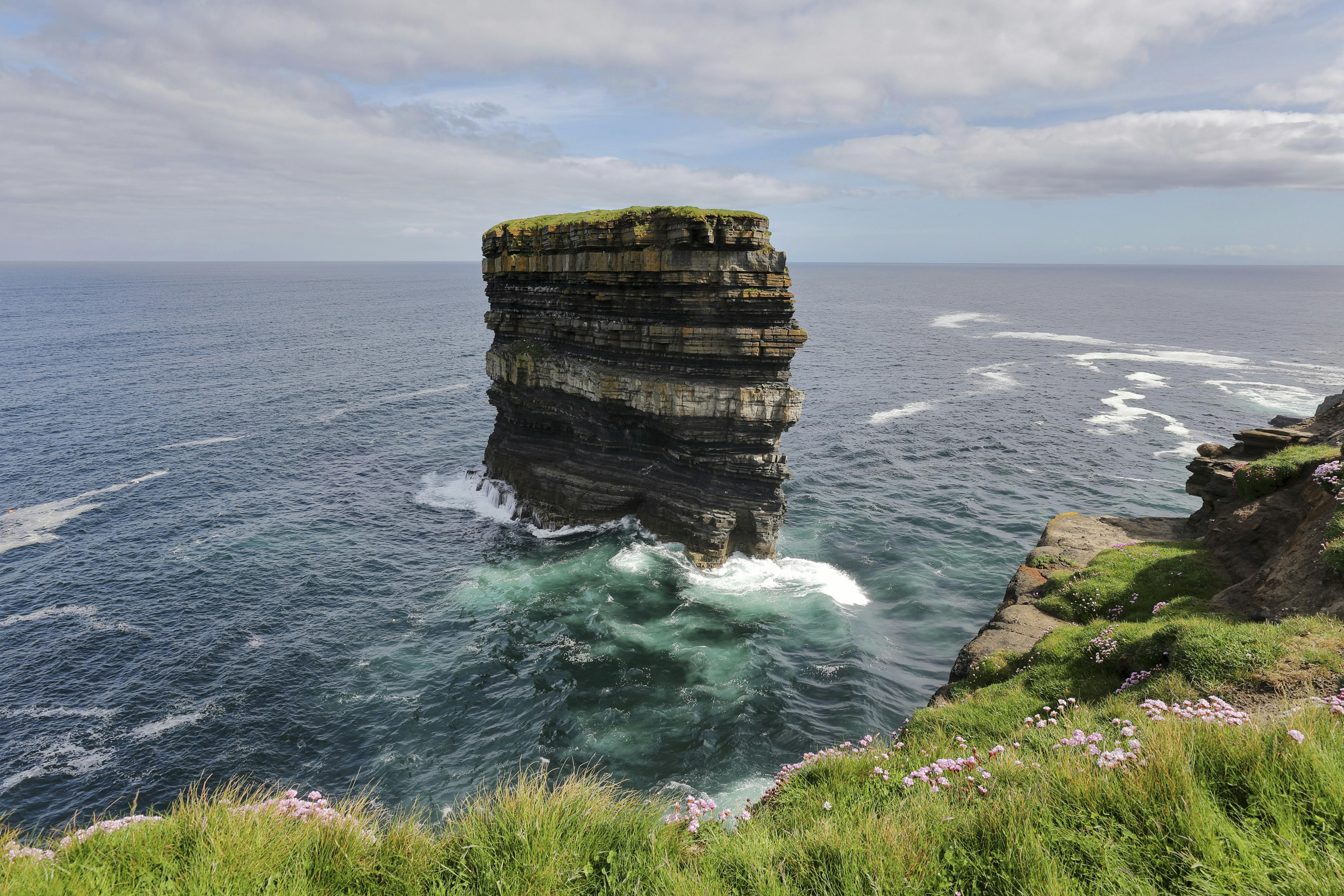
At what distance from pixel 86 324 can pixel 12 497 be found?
108 metres

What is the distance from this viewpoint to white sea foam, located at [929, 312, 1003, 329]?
14138cm

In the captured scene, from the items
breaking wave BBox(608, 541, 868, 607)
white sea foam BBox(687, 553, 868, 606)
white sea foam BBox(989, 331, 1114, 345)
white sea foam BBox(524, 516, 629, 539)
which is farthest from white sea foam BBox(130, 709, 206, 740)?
white sea foam BBox(989, 331, 1114, 345)

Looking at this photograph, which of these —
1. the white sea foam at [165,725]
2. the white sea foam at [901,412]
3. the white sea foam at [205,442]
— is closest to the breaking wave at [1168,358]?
the white sea foam at [901,412]

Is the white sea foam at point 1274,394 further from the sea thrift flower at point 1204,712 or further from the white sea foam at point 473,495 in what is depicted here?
the white sea foam at point 473,495

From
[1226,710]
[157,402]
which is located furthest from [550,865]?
[157,402]

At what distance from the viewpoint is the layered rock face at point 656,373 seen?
113 ft

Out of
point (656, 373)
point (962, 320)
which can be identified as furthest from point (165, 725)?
point (962, 320)

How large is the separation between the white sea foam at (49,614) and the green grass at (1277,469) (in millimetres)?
49517

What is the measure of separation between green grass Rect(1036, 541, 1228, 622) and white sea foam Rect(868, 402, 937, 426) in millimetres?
41947

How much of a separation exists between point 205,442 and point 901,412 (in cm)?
6570

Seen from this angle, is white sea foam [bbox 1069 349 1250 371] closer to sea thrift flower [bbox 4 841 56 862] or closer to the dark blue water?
the dark blue water

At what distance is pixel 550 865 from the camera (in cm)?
870

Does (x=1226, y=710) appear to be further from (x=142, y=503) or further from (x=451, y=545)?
(x=142, y=503)

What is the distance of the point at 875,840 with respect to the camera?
8.49 metres
